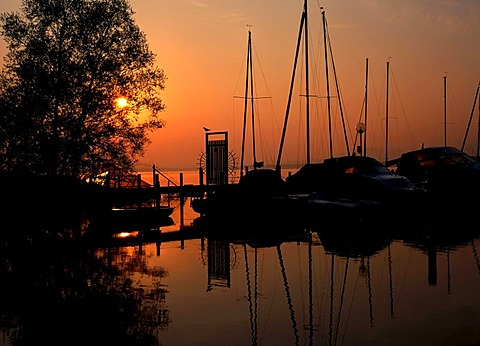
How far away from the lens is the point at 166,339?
11.1 metres

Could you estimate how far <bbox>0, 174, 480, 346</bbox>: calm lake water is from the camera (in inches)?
447

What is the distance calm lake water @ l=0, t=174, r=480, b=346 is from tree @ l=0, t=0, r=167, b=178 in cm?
1398

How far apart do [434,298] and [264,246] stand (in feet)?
32.7

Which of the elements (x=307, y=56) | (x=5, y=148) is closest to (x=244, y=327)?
(x=5, y=148)

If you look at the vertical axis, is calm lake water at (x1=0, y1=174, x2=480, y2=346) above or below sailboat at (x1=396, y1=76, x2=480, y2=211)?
below

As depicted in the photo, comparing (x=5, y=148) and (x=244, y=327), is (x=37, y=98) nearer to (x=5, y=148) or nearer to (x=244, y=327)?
(x=5, y=148)

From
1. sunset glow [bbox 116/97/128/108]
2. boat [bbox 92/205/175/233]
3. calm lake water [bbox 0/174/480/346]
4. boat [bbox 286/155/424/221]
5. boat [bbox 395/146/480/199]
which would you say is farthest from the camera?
sunset glow [bbox 116/97/128/108]

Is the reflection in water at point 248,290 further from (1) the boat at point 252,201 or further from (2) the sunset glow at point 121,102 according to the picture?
(2) the sunset glow at point 121,102

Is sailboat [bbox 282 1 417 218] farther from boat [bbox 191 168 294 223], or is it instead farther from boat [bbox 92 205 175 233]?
boat [bbox 92 205 175 233]

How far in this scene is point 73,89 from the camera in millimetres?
39531

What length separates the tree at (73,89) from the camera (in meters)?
38.1

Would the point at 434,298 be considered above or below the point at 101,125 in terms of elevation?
below

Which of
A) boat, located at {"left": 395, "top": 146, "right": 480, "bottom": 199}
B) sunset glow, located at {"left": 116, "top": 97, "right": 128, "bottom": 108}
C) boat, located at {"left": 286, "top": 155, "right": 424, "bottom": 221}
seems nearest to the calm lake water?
boat, located at {"left": 286, "top": 155, "right": 424, "bottom": 221}

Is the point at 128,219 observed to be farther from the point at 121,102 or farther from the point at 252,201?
the point at 121,102
